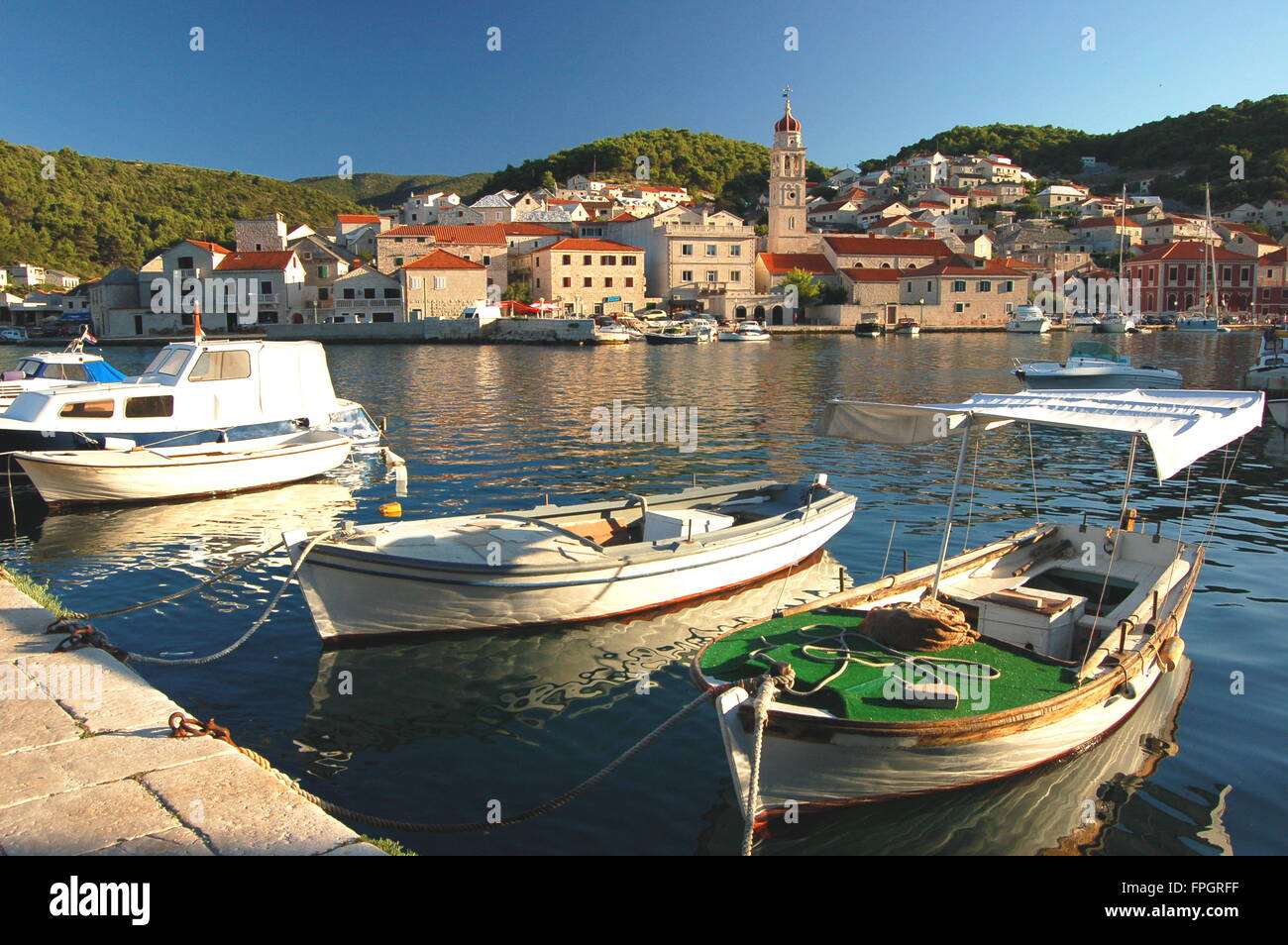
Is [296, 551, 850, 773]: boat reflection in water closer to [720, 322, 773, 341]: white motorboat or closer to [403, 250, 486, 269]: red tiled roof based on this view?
[720, 322, 773, 341]: white motorboat

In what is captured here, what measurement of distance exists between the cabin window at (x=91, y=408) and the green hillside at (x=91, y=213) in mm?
103389

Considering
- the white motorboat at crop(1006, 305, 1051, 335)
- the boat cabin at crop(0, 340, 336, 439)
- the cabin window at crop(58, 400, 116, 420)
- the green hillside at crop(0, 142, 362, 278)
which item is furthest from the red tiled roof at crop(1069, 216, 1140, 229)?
the cabin window at crop(58, 400, 116, 420)

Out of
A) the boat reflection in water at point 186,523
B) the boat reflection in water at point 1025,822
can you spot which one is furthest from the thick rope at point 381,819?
the boat reflection in water at point 186,523

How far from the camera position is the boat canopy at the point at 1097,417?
7734 millimetres

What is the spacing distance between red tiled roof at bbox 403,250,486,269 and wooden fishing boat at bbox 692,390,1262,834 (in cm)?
7112

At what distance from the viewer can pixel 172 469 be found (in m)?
17.2

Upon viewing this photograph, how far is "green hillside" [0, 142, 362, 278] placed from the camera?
109500 millimetres

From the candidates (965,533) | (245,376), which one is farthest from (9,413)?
(965,533)

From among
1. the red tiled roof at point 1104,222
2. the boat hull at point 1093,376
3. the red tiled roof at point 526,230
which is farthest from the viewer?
the red tiled roof at point 1104,222

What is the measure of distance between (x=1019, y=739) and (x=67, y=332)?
87154 mm

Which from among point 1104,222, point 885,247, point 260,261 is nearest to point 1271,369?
point 885,247

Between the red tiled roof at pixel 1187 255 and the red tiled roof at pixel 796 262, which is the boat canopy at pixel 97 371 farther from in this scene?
the red tiled roof at pixel 1187 255

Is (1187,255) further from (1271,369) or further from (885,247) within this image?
(1271,369)

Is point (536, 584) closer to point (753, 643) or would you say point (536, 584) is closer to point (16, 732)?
point (753, 643)
